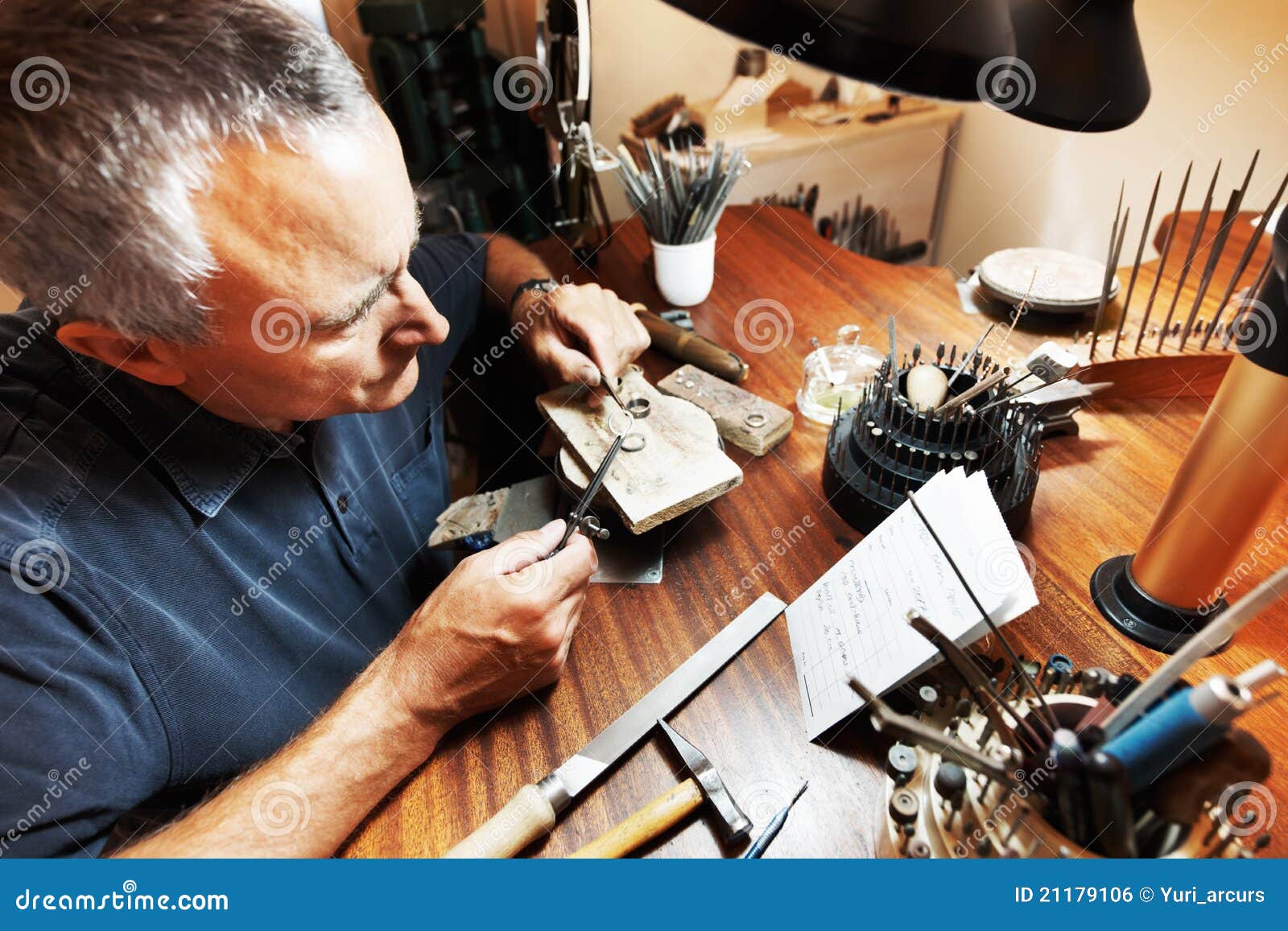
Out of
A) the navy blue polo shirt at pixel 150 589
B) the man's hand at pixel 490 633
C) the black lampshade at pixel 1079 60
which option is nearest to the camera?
the black lampshade at pixel 1079 60

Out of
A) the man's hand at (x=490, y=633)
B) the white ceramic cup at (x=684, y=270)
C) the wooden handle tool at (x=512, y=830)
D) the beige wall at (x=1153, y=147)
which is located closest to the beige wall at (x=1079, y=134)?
the beige wall at (x=1153, y=147)

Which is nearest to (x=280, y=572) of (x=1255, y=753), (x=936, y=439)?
(x=936, y=439)

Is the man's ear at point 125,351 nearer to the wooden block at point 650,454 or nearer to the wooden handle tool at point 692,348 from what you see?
the wooden block at point 650,454

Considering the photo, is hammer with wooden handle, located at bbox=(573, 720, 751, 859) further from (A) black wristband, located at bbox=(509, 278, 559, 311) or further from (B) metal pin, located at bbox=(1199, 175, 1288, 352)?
(B) metal pin, located at bbox=(1199, 175, 1288, 352)

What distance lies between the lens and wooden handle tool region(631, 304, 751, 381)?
1391mm

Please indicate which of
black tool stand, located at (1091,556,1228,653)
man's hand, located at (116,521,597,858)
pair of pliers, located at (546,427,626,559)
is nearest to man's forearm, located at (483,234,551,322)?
pair of pliers, located at (546,427,626,559)

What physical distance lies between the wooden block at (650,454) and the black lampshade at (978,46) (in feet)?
1.79

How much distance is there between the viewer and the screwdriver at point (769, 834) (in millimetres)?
737

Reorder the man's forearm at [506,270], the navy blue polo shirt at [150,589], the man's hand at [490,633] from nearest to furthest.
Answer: the navy blue polo shirt at [150,589] < the man's hand at [490,633] < the man's forearm at [506,270]

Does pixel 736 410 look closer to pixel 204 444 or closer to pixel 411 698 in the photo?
pixel 411 698

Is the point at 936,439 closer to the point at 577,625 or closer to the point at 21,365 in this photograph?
the point at 577,625

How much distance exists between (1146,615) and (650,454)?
686 mm

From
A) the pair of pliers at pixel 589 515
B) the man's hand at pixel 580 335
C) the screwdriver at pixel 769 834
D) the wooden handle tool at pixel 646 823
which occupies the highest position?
the man's hand at pixel 580 335

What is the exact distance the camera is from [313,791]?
794 millimetres
